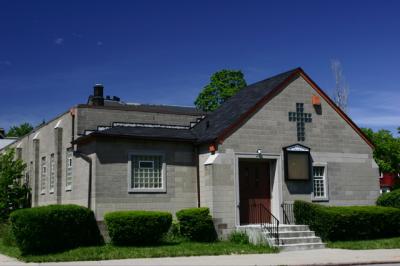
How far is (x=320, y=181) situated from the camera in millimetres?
23750

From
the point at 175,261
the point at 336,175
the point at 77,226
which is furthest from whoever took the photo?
the point at 336,175

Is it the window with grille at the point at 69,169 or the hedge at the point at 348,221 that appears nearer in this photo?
the hedge at the point at 348,221

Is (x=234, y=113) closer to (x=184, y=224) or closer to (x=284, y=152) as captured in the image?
(x=284, y=152)

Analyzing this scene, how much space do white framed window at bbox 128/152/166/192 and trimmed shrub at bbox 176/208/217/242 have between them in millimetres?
1770

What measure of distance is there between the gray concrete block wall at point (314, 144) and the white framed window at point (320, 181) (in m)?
0.24

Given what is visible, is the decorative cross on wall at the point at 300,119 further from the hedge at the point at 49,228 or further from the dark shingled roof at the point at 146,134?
the hedge at the point at 49,228

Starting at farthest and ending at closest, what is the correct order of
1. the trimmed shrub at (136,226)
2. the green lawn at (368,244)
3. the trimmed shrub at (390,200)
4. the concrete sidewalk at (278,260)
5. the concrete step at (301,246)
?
the trimmed shrub at (390,200)
the green lawn at (368,244)
the concrete step at (301,246)
the trimmed shrub at (136,226)
the concrete sidewalk at (278,260)

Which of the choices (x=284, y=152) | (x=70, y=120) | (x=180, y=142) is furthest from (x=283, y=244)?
(x=70, y=120)

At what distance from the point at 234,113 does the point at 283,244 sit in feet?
21.2

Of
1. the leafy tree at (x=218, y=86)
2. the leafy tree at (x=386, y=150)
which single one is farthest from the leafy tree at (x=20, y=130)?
the leafy tree at (x=386, y=150)

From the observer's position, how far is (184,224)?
20438 millimetres

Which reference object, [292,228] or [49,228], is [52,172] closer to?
[49,228]

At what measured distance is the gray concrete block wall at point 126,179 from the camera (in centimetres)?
2061

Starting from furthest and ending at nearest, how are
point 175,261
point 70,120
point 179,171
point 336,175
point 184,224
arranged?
1. point 70,120
2. point 336,175
3. point 179,171
4. point 184,224
5. point 175,261
